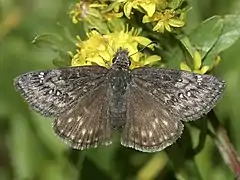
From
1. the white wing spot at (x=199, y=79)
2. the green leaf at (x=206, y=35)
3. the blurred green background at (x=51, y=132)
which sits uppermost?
the green leaf at (x=206, y=35)

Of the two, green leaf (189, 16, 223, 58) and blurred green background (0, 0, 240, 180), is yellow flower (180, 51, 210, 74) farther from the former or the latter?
blurred green background (0, 0, 240, 180)

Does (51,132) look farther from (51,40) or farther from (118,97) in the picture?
(118,97)

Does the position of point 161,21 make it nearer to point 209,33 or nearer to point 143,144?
point 209,33

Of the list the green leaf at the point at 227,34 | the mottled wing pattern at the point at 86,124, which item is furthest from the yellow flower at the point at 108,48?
the green leaf at the point at 227,34

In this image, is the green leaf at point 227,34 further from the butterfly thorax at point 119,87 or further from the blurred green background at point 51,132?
the butterfly thorax at point 119,87

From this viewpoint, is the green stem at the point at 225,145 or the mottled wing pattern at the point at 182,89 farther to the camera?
the green stem at the point at 225,145

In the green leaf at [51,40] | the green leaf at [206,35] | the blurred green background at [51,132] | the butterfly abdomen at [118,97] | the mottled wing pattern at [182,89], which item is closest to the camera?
the mottled wing pattern at [182,89]

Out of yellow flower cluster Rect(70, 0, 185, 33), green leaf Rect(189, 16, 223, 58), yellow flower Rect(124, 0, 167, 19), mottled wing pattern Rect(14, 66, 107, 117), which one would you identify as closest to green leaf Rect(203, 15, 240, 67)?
green leaf Rect(189, 16, 223, 58)
